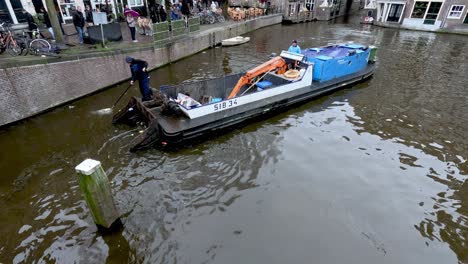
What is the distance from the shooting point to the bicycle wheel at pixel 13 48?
1036 centimetres

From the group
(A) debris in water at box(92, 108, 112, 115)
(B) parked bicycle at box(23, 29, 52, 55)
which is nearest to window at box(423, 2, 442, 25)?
(A) debris in water at box(92, 108, 112, 115)

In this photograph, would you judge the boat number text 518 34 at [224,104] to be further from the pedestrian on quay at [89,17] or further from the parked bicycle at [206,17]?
the parked bicycle at [206,17]

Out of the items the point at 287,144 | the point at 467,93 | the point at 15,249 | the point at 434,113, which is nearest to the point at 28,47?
the point at 15,249

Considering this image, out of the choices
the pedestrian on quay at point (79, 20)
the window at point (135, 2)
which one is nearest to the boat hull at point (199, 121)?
the pedestrian on quay at point (79, 20)

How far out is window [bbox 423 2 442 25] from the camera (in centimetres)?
2727

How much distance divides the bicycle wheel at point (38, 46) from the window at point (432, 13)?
32.8 meters

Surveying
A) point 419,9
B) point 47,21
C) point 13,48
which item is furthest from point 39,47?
point 419,9

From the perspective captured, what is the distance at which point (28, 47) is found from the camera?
10547mm

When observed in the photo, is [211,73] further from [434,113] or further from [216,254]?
[216,254]

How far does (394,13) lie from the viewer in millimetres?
30656

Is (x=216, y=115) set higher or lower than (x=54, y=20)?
lower

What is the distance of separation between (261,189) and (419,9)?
31.6 metres

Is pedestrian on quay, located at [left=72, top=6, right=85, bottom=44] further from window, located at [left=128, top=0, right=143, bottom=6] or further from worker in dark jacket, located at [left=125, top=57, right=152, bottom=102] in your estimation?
window, located at [left=128, top=0, right=143, bottom=6]

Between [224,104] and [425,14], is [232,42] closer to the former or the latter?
[224,104]
